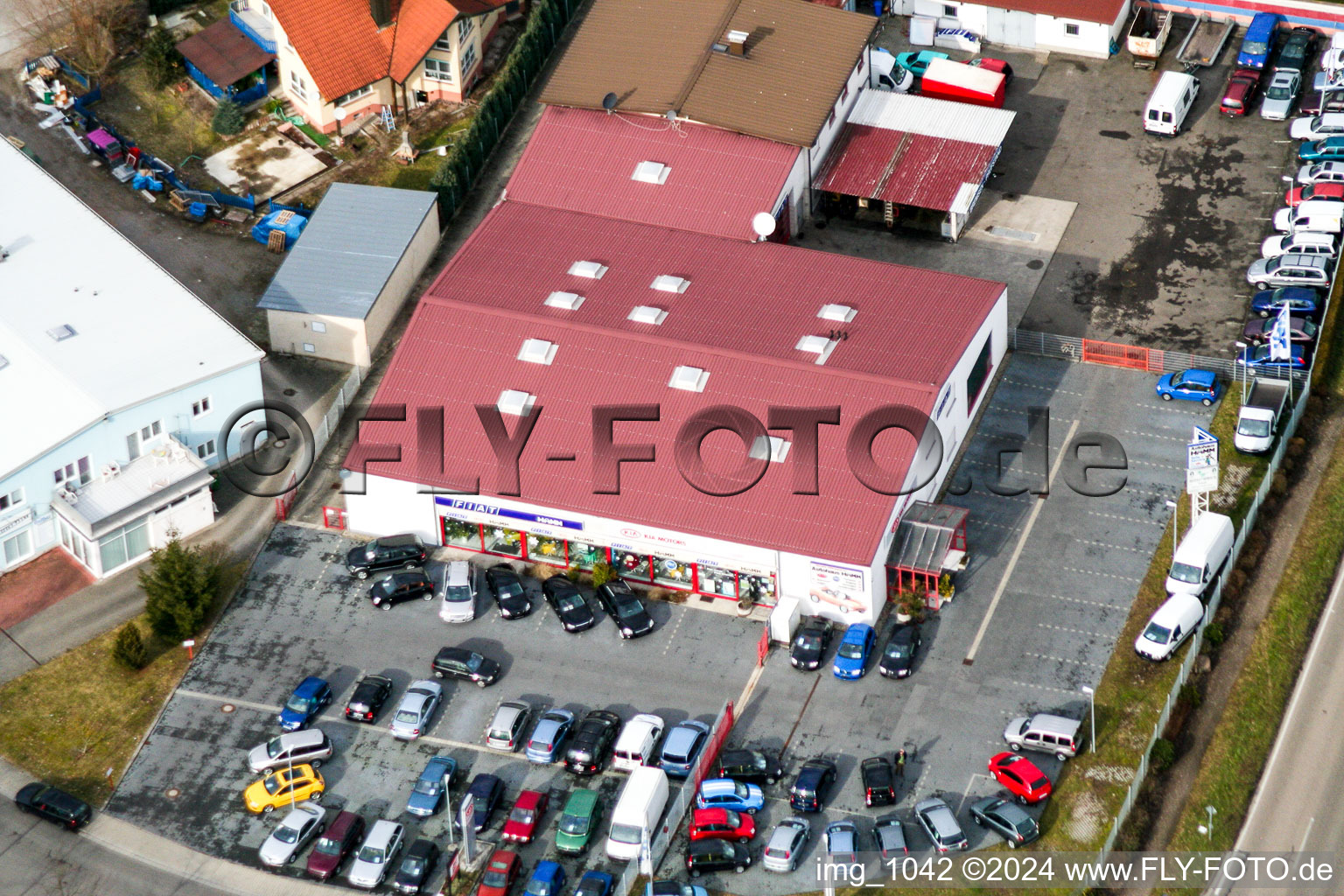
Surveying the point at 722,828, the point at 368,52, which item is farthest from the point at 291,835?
the point at 368,52

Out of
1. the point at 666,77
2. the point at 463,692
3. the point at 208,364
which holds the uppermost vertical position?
the point at 666,77

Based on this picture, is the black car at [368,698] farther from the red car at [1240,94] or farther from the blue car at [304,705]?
the red car at [1240,94]

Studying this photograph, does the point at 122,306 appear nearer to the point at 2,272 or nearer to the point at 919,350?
the point at 2,272

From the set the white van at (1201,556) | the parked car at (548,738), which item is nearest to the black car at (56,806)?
the parked car at (548,738)

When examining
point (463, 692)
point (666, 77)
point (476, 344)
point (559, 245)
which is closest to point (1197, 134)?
point (666, 77)

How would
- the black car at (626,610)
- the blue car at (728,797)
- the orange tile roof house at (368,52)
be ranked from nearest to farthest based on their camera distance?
the blue car at (728,797) → the black car at (626,610) → the orange tile roof house at (368,52)

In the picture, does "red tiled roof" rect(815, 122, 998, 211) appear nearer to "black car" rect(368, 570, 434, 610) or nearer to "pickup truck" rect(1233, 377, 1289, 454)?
"pickup truck" rect(1233, 377, 1289, 454)
